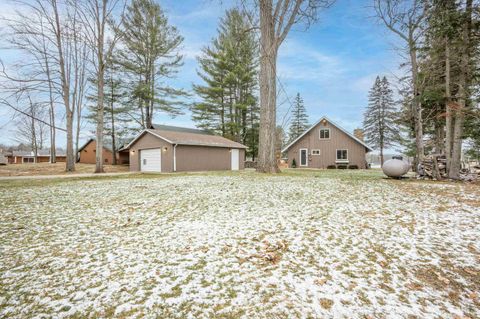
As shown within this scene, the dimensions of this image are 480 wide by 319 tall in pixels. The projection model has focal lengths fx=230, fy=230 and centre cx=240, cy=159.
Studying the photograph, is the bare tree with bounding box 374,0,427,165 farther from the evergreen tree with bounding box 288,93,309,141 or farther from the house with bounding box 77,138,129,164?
the evergreen tree with bounding box 288,93,309,141

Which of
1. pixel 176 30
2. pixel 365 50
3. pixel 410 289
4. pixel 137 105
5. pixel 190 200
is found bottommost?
pixel 410 289

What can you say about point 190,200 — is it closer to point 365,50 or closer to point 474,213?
point 474,213

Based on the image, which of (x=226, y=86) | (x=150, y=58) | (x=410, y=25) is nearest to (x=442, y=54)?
(x=410, y=25)

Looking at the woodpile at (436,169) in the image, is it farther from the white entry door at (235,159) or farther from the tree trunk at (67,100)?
the tree trunk at (67,100)

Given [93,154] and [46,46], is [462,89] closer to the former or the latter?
[46,46]

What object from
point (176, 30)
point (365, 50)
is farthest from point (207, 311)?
point (176, 30)

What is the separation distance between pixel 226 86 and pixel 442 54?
19069mm

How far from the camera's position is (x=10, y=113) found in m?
12.0

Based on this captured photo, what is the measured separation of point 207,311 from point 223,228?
1.89 meters

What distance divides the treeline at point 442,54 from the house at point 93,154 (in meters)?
25.4

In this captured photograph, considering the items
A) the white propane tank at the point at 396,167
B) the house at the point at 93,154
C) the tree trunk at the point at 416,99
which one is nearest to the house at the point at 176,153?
the house at the point at 93,154

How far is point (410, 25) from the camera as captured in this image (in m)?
10.9

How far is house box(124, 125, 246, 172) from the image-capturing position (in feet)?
54.2

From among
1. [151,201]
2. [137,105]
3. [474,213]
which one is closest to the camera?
[474,213]
